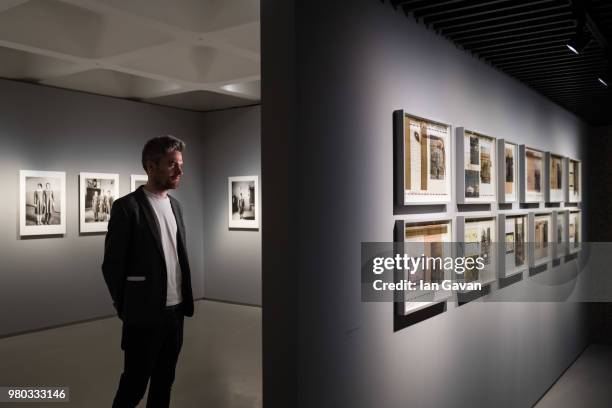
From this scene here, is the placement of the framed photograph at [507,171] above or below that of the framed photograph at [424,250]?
above

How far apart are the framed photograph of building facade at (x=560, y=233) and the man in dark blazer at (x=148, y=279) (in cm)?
445

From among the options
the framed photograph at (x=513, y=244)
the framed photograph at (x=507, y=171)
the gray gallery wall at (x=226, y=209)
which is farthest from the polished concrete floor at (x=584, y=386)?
the gray gallery wall at (x=226, y=209)

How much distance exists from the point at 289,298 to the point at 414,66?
5.75 ft

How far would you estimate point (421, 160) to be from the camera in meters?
3.38

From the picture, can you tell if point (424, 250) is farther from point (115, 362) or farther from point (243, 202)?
point (243, 202)

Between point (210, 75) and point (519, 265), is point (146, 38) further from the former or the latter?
point (519, 265)

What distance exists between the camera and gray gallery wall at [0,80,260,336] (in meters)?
7.77

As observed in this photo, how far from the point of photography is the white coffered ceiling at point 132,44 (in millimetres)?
5488

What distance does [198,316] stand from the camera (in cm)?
913

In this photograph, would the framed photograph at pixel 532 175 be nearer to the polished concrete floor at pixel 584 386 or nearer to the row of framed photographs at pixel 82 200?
the polished concrete floor at pixel 584 386

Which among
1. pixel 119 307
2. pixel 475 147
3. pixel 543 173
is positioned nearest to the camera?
pixel 119 307

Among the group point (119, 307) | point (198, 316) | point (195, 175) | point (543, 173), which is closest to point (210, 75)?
point (195, 175)

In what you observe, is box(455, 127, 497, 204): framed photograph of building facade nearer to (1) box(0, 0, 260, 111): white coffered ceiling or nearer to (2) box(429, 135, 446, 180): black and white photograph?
(2) box(429, 135, 446, 180): black and white photograph

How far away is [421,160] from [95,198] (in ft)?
22.2
